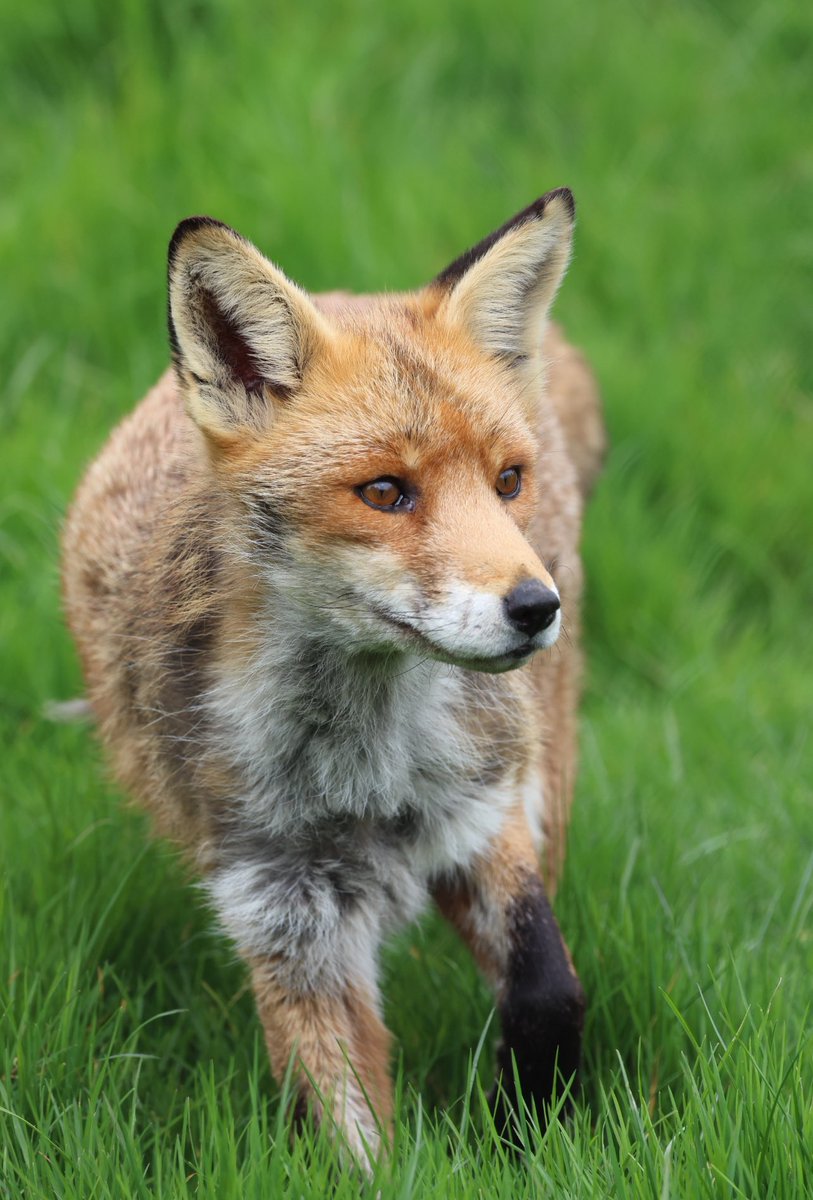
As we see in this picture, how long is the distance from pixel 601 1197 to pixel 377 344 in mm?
2205

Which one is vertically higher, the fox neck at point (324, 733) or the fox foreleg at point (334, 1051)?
the fox neck at point (324, 733)

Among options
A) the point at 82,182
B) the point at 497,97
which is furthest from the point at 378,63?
the point at 82,182

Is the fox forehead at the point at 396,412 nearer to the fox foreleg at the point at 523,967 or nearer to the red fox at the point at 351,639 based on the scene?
the red fox at the point at 351,639

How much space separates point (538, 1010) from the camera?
4.10 meters

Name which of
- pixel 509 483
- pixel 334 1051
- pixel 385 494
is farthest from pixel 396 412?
pixel 334 1051

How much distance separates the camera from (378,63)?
946 cm

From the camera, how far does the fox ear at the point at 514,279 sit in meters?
4.12

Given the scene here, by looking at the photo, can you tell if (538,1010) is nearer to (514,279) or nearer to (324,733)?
(324,733)

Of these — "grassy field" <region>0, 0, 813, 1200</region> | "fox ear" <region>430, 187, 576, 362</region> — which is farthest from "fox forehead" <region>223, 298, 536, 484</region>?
"grassy field" <region>0, 0, 813, 1200</region>

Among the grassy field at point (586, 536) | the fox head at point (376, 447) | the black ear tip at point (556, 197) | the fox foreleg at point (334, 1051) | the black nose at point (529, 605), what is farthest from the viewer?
the black ear tip at point (556, 197)

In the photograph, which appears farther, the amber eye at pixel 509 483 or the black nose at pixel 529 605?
the amber eye at pixel 509 483

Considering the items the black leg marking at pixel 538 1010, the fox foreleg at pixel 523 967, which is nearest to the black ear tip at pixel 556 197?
the fox foreleg at pixel 523 967

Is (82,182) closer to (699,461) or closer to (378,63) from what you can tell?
(378,63)

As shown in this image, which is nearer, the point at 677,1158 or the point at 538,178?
the point at 677,1158
